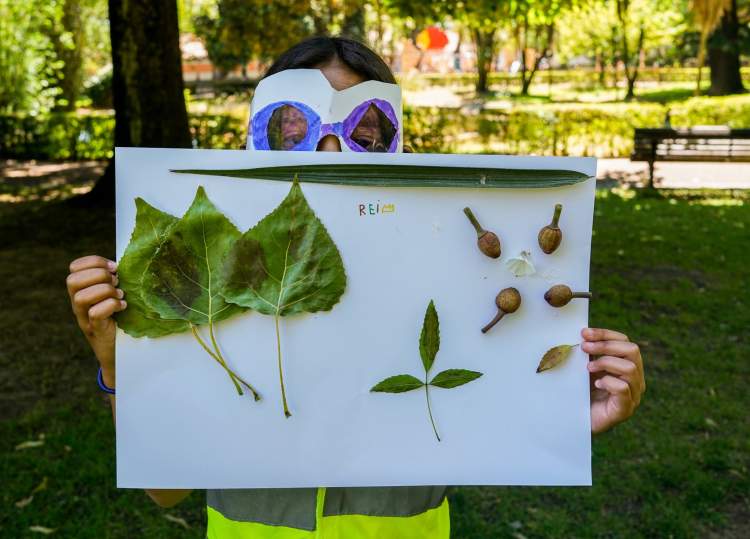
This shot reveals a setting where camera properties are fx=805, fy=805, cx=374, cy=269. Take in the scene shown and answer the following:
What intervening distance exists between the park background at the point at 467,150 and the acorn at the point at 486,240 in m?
2.44

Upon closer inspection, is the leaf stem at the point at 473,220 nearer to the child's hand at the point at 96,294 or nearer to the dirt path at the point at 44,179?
the child's hand at the point at 96,294

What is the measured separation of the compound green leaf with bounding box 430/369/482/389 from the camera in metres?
1.56

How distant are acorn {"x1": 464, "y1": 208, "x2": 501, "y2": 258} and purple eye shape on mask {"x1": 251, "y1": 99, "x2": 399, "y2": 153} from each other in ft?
1.21

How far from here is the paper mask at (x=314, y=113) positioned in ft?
5.75

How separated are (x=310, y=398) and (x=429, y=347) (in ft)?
0.81

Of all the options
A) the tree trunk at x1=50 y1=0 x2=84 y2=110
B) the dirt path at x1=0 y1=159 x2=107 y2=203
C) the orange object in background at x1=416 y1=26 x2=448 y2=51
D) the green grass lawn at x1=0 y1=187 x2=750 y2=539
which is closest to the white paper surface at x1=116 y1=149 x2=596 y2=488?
the green grass lawn at x1=0 y1=187 x2=750 y2=539

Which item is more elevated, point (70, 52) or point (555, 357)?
point (70, 52)

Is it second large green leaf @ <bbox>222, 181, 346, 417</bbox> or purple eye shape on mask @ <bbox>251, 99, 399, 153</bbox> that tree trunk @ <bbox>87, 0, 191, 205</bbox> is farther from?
second large green leaf @ <bbox>222, 181, 346, 417</bbox>

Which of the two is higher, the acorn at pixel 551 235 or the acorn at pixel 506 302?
the acorn at pixel 551 235

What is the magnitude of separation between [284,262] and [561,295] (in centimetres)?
52

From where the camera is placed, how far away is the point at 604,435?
444cm

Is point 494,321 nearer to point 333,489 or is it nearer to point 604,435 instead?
point 333,489

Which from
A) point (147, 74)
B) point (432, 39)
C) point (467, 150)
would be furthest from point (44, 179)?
point (432, 39)

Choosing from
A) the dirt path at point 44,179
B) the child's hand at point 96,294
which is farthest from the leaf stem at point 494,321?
the dirt path at point 44,179
